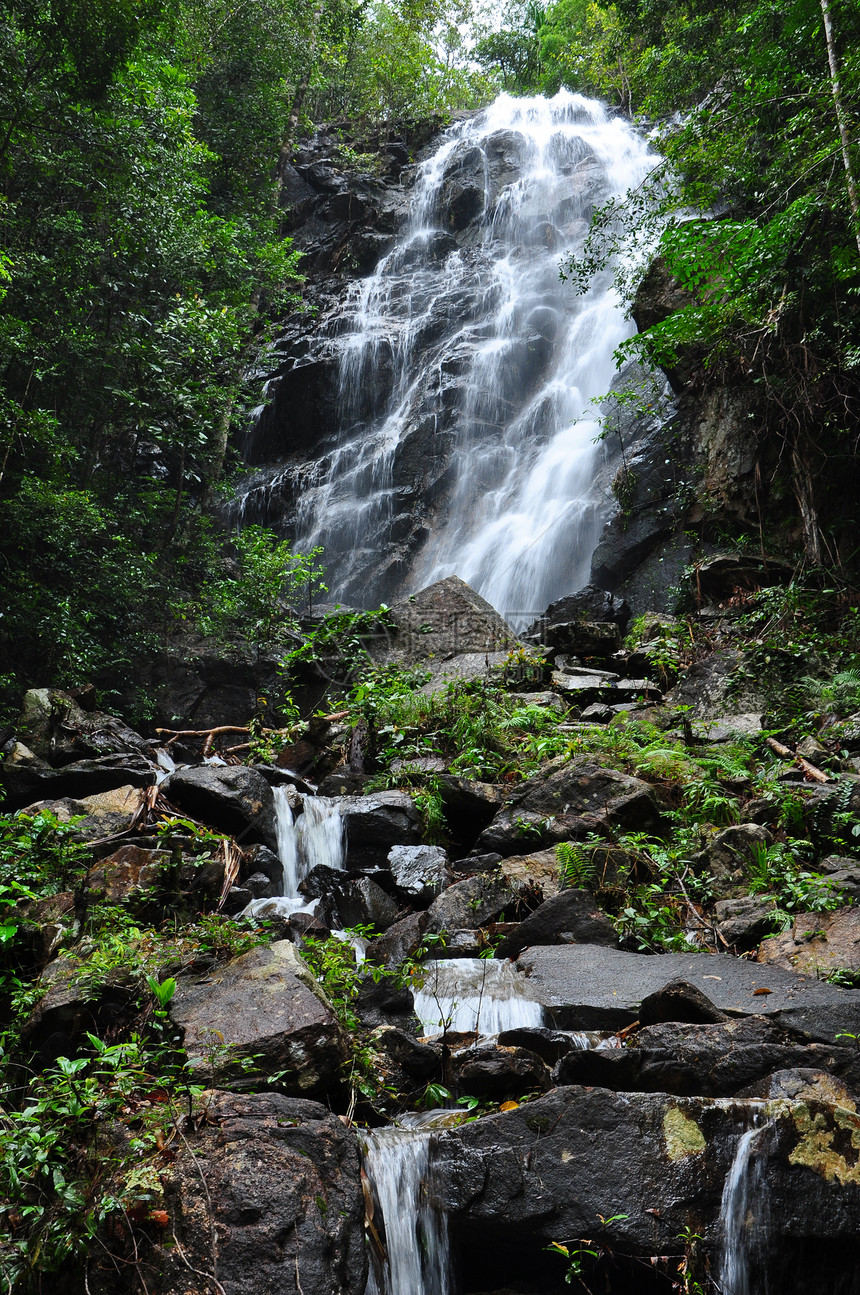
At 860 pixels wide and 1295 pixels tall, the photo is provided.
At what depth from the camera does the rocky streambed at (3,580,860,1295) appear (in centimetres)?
292

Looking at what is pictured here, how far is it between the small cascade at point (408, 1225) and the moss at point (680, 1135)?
94 cm

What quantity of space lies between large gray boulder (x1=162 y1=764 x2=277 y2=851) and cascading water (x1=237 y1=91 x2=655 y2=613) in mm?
8407

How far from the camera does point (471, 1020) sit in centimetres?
462

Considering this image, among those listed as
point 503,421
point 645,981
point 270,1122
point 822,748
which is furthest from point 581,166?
point 270,1122

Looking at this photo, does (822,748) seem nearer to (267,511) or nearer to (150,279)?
(150,279)

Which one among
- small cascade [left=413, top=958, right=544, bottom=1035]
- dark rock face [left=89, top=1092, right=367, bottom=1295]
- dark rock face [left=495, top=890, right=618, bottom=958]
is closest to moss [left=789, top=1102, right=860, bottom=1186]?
small cascade [left=413, top=958, right=544, bottom=1035]

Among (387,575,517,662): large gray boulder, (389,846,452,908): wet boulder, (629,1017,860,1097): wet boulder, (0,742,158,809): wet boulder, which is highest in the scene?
(387,575,517,662): large gray boulder

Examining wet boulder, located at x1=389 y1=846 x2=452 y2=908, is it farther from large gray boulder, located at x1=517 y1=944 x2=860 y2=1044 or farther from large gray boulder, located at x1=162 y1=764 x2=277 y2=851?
large gray boulder, located at x1=517 y1=944 x2=860 y2=1044

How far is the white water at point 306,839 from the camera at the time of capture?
24.1 feet

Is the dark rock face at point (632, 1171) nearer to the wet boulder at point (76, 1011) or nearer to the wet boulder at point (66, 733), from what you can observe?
the wet boulder at point (76, 1011)

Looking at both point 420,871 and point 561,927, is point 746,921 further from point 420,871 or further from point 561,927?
point 420,871

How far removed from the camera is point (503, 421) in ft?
60.8

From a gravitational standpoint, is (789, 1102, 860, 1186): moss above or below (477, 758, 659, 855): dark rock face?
below

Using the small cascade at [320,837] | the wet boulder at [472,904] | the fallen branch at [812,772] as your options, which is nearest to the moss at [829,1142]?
the wet boulder at [472,904]
